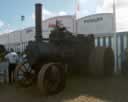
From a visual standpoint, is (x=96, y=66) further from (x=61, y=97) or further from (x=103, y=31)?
(x=103, y=31)

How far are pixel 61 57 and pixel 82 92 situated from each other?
1.59 metres

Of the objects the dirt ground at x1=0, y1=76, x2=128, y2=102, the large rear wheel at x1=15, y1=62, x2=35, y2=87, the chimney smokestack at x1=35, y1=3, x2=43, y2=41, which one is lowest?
the dirt ground at x1=0, y1=76, x2=128, y2=102

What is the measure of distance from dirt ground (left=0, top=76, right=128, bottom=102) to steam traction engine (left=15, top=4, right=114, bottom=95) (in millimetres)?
358

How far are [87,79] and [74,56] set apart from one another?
1.00 m

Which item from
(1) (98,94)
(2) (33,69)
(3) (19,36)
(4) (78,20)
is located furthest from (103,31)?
(3) (19,36)

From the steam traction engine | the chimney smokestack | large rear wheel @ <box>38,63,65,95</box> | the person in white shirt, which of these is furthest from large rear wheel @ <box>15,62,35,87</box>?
large rear wheel @ <box>38,63,65,95</box>

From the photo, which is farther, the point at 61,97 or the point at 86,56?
the point at 86,56

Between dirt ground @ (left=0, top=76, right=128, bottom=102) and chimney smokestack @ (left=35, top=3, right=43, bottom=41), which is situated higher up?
chimney smokestack @ (left=35, top=3, right=43, bottom=41)

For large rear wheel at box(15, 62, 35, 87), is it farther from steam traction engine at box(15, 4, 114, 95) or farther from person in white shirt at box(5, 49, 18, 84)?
person in white shirt at box(5, 49, 18, 84)

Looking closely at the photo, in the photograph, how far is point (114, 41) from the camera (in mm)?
10820

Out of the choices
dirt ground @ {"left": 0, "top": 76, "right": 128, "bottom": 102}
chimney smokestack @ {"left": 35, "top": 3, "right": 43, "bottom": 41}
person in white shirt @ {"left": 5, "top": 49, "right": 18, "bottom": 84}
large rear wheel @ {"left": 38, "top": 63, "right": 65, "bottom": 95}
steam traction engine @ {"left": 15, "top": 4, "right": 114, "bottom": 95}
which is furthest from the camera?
person in white shirt @ {"left": 5, "top": 49, "right": 18, "bottom": 84}

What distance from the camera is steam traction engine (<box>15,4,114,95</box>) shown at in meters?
8.15

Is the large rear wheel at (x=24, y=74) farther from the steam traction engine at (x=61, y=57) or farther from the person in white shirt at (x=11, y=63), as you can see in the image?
the person in white shirt at (x=11, y=63)

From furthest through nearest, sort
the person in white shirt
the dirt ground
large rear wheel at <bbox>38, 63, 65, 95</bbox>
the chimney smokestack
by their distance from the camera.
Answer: the person in white shirt, the chimney smokestack, large rear wheel at <bbox>38, 63, 65, 95</bbox>, the dirt ground
